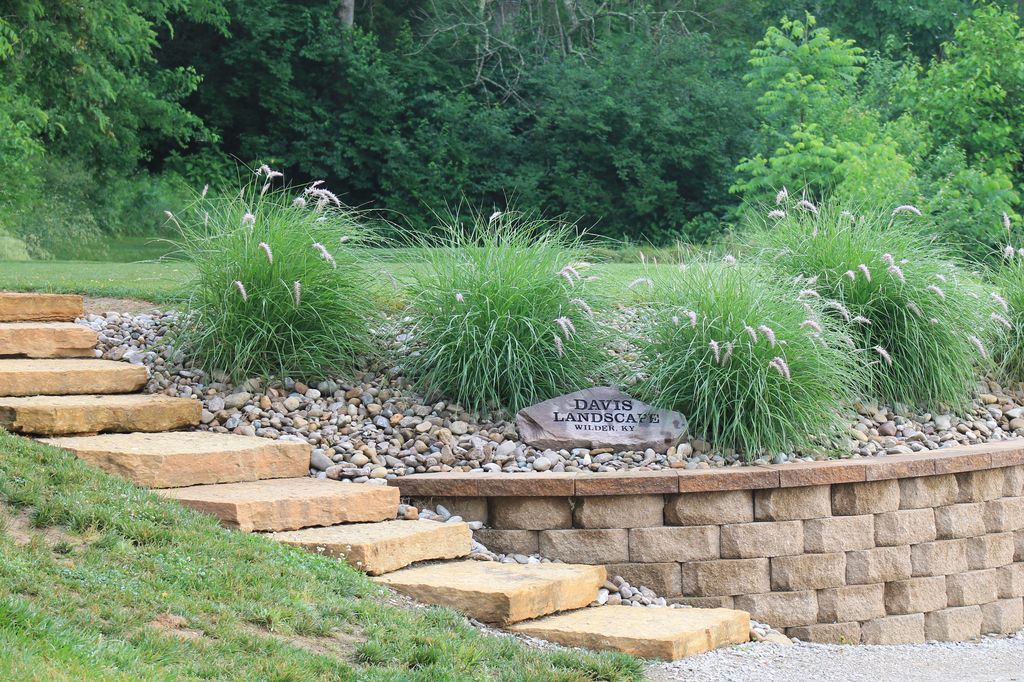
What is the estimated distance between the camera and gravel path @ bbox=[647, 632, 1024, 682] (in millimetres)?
3914

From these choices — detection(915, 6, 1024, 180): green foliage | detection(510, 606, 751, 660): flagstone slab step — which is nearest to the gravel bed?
detection(510, 606, 751, 660): flagstone slab step

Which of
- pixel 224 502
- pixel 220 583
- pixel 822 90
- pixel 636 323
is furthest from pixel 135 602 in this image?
pixel 822 90

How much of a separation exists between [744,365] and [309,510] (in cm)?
215

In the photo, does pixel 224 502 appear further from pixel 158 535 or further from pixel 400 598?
pixel 400 598

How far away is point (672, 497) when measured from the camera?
502 centimetres

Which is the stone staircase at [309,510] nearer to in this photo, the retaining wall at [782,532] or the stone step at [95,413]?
the stone step at [95,413]

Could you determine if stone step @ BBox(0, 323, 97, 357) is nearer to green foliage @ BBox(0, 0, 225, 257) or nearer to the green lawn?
the green lawn

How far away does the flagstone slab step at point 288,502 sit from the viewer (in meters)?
4.29

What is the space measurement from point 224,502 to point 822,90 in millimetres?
11864

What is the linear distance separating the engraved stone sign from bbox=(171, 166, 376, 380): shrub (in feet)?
3.75

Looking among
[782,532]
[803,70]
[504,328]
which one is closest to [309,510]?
[504,328]

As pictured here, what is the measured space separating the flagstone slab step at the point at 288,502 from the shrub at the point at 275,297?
1.01 meters

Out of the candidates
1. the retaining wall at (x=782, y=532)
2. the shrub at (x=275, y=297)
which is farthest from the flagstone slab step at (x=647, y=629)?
the shrub at (x=275, y=297)

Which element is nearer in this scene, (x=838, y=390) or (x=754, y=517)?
(x=754, y=517)
